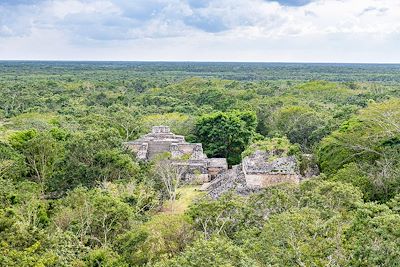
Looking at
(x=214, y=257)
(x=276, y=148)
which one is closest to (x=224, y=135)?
(x=276, y=148)

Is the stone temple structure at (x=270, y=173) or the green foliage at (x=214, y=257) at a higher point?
the green foliage at (x=214, y=257)

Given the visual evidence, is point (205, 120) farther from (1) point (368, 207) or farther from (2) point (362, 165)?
(1) point (368, 207)

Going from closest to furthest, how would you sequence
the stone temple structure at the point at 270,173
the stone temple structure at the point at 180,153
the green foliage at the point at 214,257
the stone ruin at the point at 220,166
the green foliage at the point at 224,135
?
the green foliage at the point at 214,257
the stone temple structure at the point at 270,173
the stone ruin at the point at 220,166
the stone temple structure at the point at 180,153
the green foliage at the point at 224,135

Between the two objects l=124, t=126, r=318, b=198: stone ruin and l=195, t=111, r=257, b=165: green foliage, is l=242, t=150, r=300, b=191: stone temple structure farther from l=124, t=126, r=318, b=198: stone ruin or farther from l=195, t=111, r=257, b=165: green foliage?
l=195, t=111, r=257, b=165: green foliage

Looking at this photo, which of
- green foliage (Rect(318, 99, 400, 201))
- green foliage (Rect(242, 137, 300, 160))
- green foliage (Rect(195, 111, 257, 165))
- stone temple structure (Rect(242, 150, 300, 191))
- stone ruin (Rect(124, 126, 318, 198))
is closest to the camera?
green foliage (Rect(318, 99, 400, 201))

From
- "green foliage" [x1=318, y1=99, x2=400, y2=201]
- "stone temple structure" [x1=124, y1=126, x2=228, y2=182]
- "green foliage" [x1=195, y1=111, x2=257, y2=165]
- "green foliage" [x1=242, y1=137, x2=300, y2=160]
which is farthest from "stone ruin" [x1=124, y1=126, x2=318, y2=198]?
"green foliage" [x1=195, y1=111, x2=257, y2=165]

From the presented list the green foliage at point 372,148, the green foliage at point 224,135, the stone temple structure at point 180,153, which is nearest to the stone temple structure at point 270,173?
the green foliage at point 372,148

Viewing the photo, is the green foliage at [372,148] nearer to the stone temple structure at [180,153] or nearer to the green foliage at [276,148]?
the green foliage at [276,148]

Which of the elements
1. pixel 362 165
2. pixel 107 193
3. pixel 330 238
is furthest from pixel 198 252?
pixel 362 165
